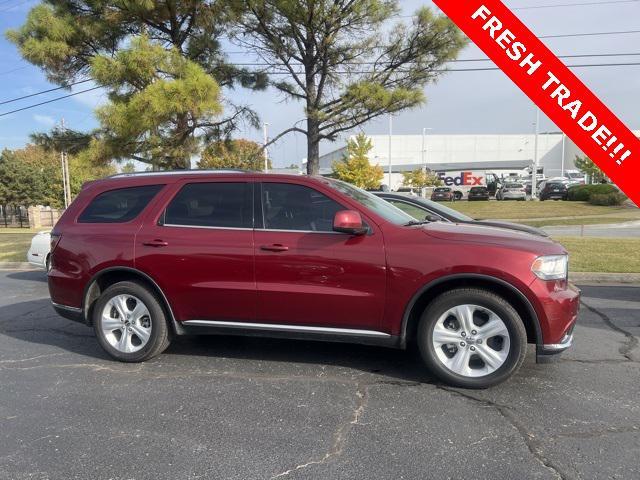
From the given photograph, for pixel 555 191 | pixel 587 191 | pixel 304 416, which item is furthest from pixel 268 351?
pixel 555 191

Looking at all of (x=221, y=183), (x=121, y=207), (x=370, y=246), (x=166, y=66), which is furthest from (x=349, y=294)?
(x=166, y=66)

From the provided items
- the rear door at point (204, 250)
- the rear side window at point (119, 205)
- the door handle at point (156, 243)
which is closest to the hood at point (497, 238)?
the rear door at point (204, 250)

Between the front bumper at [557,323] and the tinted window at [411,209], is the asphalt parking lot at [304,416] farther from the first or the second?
the tinted window at [411,209]

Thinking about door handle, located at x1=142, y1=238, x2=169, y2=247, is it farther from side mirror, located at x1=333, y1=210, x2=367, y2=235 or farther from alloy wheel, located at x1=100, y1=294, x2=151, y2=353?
side mirror, located at x1=333, y1=210, x2=367, y2=235

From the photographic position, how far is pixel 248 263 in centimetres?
429

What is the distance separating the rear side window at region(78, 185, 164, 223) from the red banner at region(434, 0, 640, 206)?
477 cm

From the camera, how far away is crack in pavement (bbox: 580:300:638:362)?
4.86 m

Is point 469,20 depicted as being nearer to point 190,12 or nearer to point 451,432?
point 451,432

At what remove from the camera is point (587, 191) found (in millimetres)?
35500

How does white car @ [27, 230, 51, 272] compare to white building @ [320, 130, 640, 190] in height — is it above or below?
below

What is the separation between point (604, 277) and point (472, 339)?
6261 mm

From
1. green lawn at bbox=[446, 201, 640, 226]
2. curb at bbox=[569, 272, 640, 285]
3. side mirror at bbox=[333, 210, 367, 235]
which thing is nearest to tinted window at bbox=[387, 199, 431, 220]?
curb at bbox=[569, 272, 640, 285]

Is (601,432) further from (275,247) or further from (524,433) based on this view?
(275,247)

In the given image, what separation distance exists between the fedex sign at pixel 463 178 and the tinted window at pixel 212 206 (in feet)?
200
